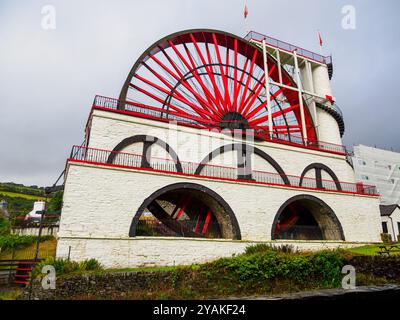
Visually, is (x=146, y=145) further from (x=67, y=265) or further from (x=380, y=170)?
(x=380, y=170)

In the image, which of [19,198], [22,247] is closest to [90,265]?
[22,247]

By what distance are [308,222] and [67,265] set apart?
46.2 feet

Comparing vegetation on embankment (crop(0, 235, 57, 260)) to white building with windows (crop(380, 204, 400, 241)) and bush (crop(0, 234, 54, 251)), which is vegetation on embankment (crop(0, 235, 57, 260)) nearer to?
bush (crop(0, 234, 54, 251))

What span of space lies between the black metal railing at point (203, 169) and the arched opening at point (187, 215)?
93cm

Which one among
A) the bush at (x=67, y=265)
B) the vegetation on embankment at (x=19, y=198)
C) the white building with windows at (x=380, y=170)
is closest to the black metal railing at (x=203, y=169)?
the bush at (x=67, y=265)

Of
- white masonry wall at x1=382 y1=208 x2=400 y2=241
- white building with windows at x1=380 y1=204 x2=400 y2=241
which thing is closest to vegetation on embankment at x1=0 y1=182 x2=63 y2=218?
white building with windows at x1=380 y1=204 x2=400 y2=241

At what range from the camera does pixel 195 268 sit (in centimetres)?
894

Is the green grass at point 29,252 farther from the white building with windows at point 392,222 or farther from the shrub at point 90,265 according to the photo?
the white building with windows at point 392,222

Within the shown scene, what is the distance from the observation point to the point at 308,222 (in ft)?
60.4

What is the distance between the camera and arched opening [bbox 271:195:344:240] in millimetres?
15155

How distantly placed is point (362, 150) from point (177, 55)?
35.1m

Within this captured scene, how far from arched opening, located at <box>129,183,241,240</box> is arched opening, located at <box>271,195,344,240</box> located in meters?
2.55
